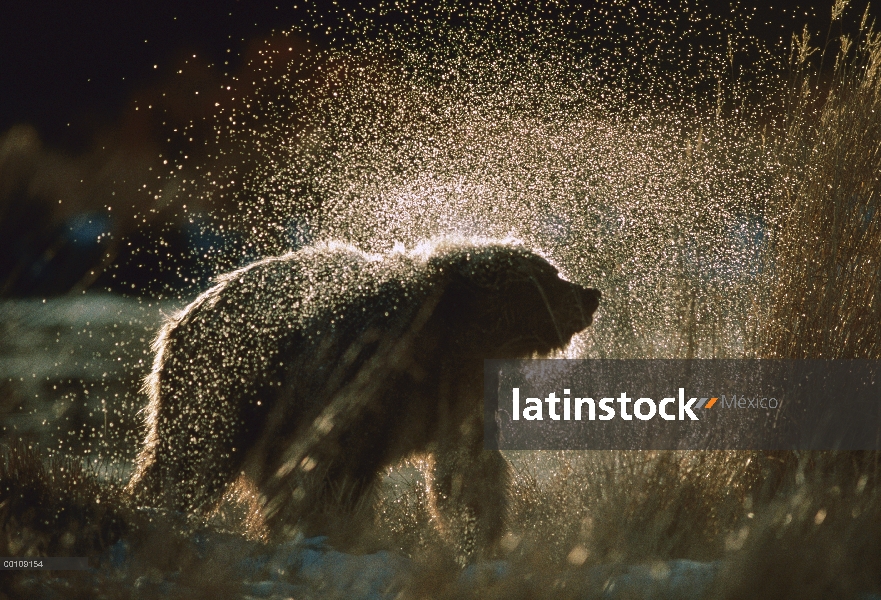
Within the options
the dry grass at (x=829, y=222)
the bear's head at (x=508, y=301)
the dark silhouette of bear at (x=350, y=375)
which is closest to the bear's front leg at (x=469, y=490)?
the dark silhouette of bear at (x=350, y=375)

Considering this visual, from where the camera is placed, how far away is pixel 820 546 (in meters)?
3.01

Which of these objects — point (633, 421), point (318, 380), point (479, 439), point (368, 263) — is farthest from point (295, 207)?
point (633, 421)

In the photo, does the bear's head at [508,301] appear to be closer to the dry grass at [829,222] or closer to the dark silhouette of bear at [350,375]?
the dark silhouette of bear at [350,375]

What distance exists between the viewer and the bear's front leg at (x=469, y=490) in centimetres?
371

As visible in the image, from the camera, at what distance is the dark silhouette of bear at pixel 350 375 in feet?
12.5

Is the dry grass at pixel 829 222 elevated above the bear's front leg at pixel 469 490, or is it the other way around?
the dry grass at pixel 829 222

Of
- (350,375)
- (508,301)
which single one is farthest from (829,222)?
(350,375)

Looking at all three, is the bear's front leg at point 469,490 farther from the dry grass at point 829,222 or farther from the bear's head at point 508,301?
the dry grass at point 829,222

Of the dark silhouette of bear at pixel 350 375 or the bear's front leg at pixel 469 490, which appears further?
the dark silhouette of bear at pixel 350 375

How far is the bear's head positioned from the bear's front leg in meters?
0.51

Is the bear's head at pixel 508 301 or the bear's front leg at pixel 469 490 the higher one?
the bear's head at pixel 508 301

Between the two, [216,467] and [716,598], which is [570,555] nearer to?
[716,598]

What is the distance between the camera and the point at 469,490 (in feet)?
12.7

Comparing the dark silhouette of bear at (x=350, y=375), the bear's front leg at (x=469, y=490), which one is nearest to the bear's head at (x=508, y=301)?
the dark silhouette of bear at (x=350, y=375)
